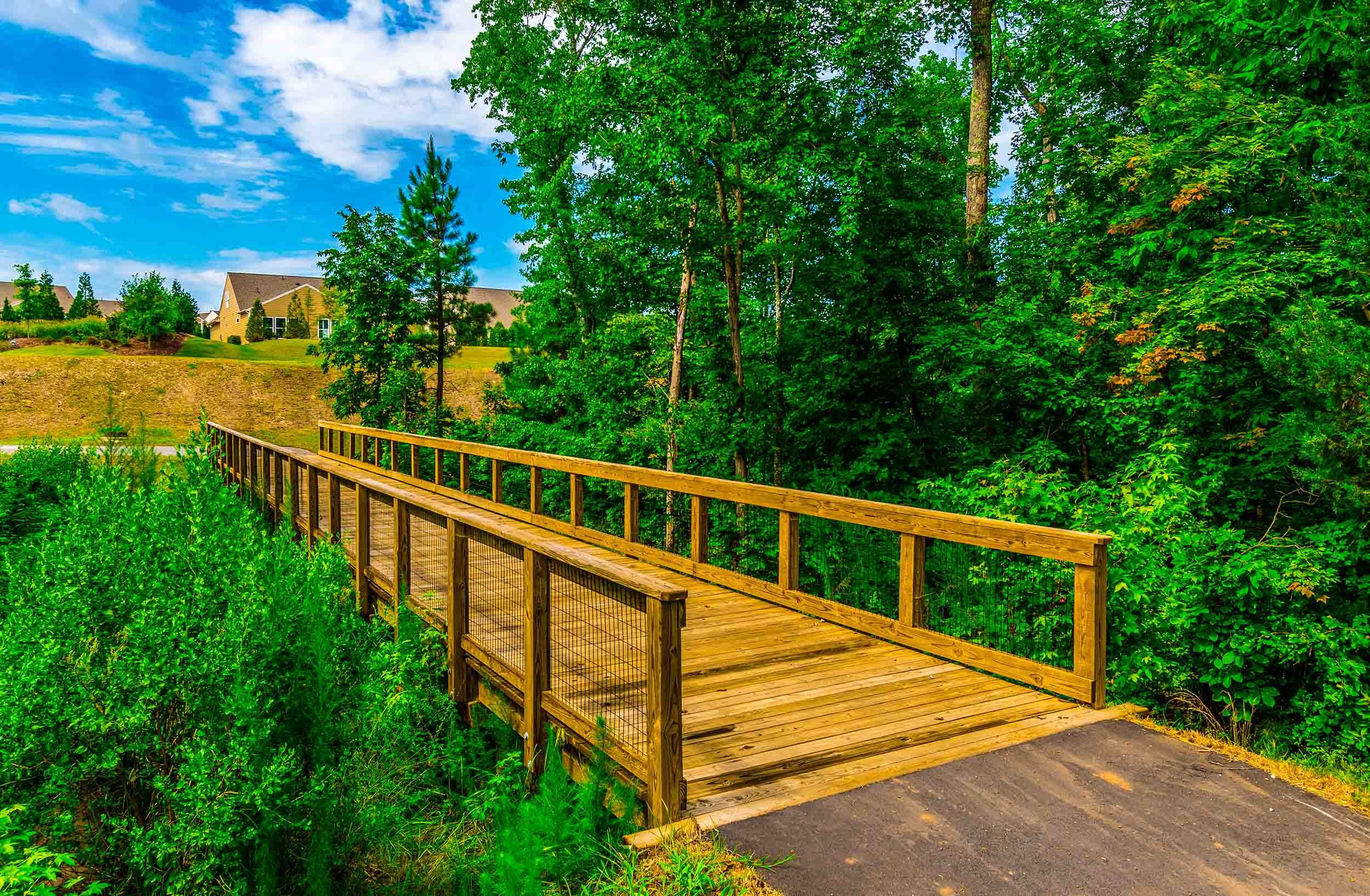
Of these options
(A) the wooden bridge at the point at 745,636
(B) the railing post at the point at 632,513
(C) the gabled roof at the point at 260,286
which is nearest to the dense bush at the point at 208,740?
(A) the wooden bridge at the point at 745,636

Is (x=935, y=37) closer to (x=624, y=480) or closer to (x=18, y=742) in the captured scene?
(x=624, y=480)

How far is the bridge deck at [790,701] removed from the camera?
3305mm

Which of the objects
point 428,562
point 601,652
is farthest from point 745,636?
point 428,562

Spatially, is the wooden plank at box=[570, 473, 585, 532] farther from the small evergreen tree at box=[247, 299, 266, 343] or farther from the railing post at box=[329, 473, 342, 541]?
the small evergreen tree at box=[247, 299, 266, 343]

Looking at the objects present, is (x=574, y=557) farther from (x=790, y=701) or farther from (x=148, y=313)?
(x=148, y=313)

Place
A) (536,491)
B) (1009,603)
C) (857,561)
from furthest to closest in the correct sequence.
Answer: (536,491) < (857,561) < (1009,603)

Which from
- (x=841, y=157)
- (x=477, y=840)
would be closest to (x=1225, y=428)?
(x=841, y=157)

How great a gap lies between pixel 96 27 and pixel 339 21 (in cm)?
531

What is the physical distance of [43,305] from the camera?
51250 mm

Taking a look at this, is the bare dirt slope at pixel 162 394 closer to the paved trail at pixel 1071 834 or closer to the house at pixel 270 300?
the house at pixel 270 300

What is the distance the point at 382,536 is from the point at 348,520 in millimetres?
2453

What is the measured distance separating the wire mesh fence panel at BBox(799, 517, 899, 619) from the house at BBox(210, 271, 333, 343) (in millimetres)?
61929

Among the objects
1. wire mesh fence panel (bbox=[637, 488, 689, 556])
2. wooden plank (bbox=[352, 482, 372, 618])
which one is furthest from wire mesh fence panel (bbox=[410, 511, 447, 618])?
wire mesh fence panel (bbox=[637, 488, 689, 556])

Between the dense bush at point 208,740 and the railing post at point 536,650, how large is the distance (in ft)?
1.04
